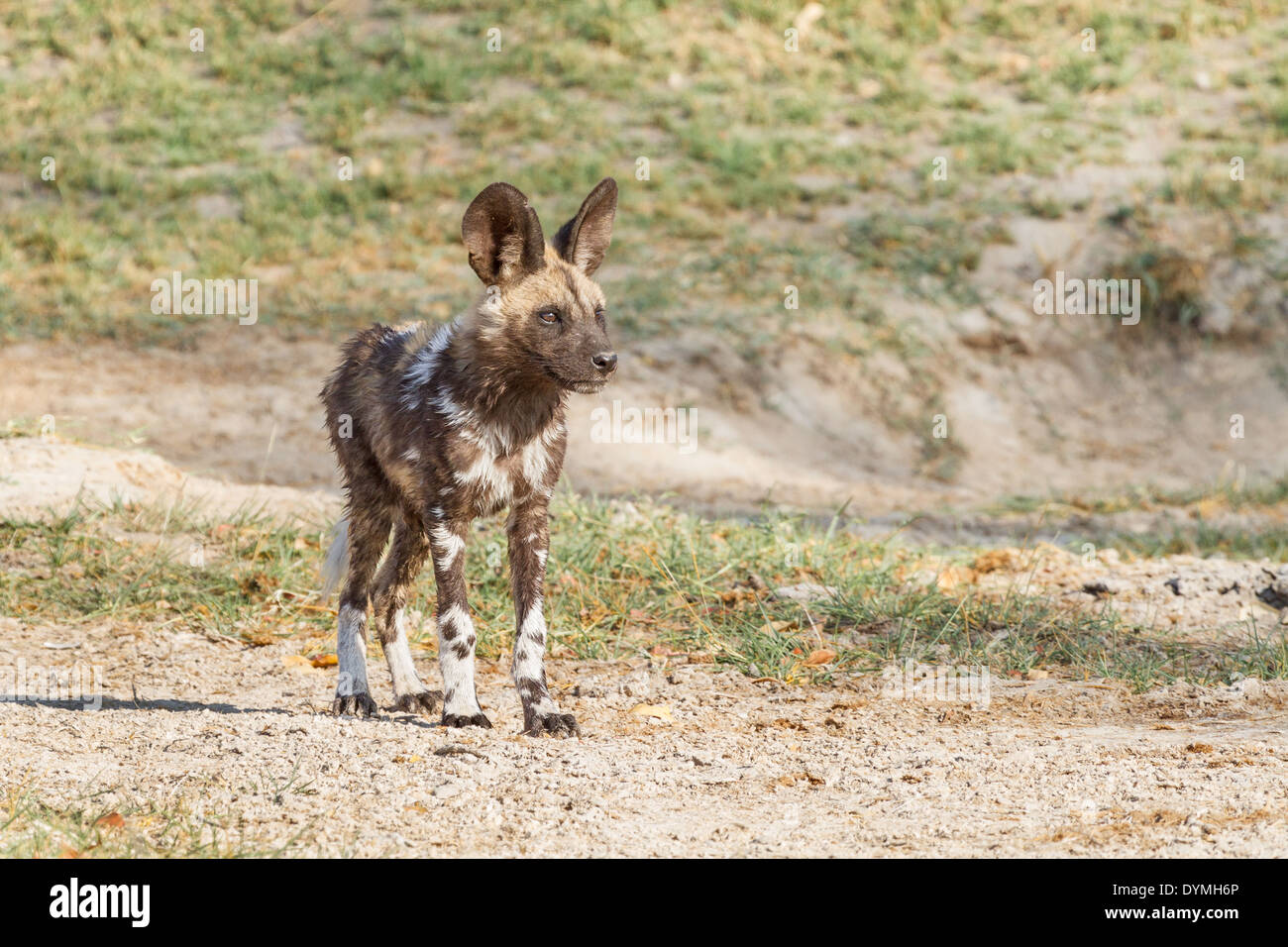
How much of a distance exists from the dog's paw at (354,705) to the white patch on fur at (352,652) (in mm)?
17

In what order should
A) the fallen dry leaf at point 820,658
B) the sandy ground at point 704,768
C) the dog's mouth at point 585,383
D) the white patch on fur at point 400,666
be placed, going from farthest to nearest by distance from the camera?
1. the fallen dry leaf at point 820,658
2. the white patch on fur at point 400,666
3. the dog's mouth at point 585,383
4. the sandy ground at point 704,768

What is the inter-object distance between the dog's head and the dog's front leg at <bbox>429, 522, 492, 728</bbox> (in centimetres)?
67

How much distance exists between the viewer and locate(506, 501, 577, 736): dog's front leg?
5.25 metres

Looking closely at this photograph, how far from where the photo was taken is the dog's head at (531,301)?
497 cm

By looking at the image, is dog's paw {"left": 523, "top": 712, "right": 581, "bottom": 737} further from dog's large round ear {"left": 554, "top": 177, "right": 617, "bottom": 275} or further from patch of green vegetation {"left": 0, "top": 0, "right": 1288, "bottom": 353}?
patch of green vegetation {"left": 0, "top": 0, "right": 1288, "bottom": 353}

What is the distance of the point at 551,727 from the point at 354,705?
2.84ft

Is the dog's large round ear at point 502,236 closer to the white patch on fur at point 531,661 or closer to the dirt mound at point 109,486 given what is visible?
the white patch on fur at point 531,661

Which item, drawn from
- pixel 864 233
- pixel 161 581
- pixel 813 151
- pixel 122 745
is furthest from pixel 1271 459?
pixel 122 745

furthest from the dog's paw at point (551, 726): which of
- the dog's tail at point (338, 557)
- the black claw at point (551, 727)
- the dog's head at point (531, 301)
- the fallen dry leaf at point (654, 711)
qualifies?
the dog's tail at point (338, 557)

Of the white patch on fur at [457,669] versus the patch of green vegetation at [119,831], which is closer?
the patch of green vegetation at [119,831]

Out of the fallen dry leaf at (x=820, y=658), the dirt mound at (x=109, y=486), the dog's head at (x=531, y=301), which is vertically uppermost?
the dog's head at (x=531, y=301)

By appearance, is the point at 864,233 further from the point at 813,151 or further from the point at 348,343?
the point at 348,343

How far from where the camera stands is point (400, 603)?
18.9 ft

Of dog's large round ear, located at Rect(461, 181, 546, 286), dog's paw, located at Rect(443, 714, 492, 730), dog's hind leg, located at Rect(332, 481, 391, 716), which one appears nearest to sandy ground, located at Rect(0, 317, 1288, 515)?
dog's hind leg, located at Rect(332, 481, 391, 716)
